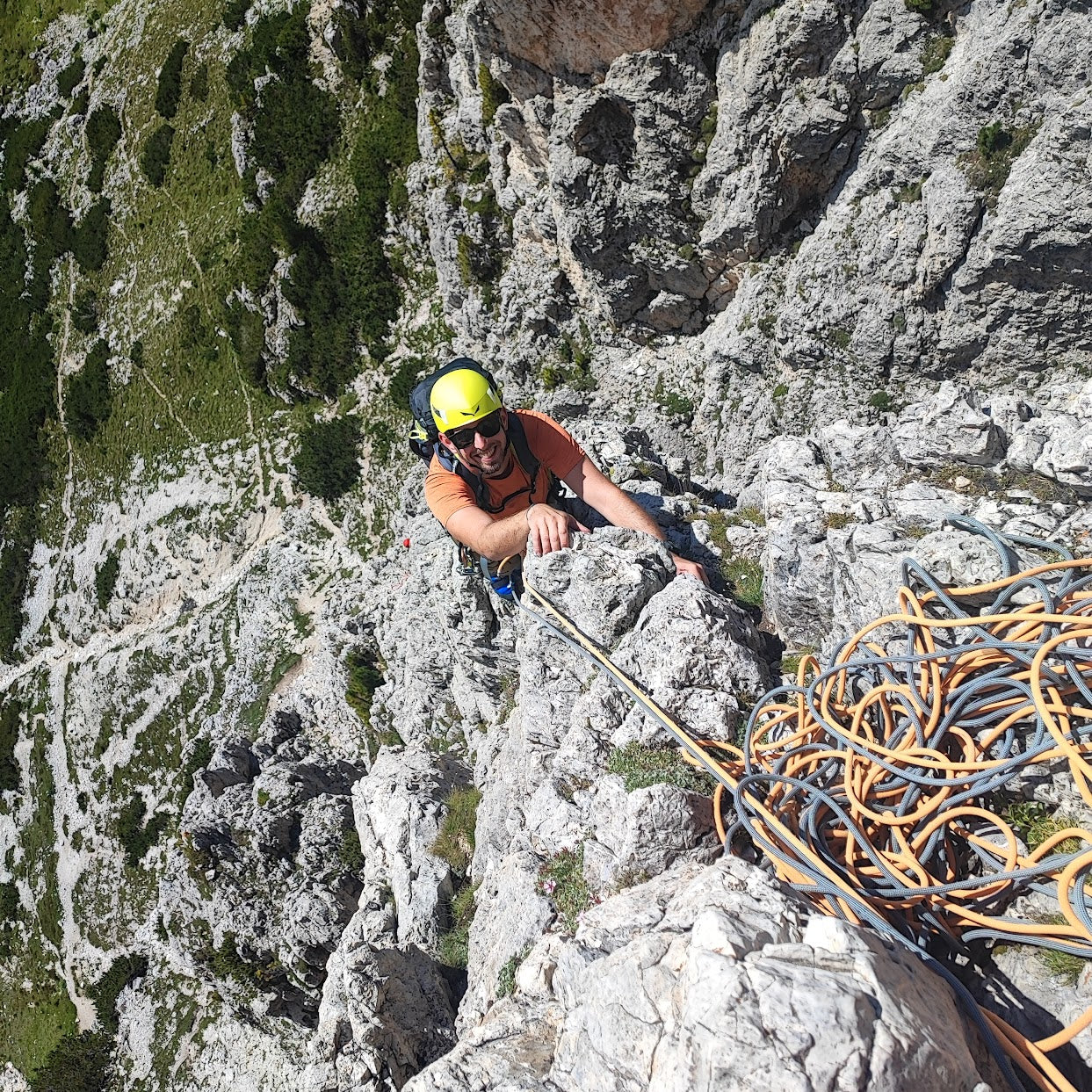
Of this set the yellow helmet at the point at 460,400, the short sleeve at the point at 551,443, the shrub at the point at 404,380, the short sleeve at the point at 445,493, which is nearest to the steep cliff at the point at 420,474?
the shrub at the point at 404,380

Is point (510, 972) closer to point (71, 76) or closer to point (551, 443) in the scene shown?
point (551, 443)

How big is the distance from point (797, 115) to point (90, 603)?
44.5m

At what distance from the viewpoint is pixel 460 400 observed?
934cm

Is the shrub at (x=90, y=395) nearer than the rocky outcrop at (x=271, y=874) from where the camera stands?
No

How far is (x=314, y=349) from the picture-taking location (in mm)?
35656

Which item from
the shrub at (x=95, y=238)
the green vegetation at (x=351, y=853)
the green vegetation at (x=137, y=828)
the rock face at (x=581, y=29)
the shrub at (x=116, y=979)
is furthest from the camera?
the shrub at (x=95, y=238)

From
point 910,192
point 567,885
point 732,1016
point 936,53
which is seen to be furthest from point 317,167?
point 732,1016

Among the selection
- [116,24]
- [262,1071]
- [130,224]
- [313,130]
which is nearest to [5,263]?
[130,224]

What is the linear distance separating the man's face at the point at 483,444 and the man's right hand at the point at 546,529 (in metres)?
1.17

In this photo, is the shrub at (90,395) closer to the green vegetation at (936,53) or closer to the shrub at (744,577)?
the shrub at (744,577)

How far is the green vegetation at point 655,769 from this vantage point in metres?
7.05

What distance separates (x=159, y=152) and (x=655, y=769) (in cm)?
4998

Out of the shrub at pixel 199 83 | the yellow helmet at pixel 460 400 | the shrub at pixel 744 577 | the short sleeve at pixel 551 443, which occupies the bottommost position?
the shrub at pixel 744 577

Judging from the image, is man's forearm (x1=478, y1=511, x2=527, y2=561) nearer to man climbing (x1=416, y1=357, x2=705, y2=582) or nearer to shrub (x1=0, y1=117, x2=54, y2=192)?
man climbing (x1=416, y1=357, x2=705, y2=582)
